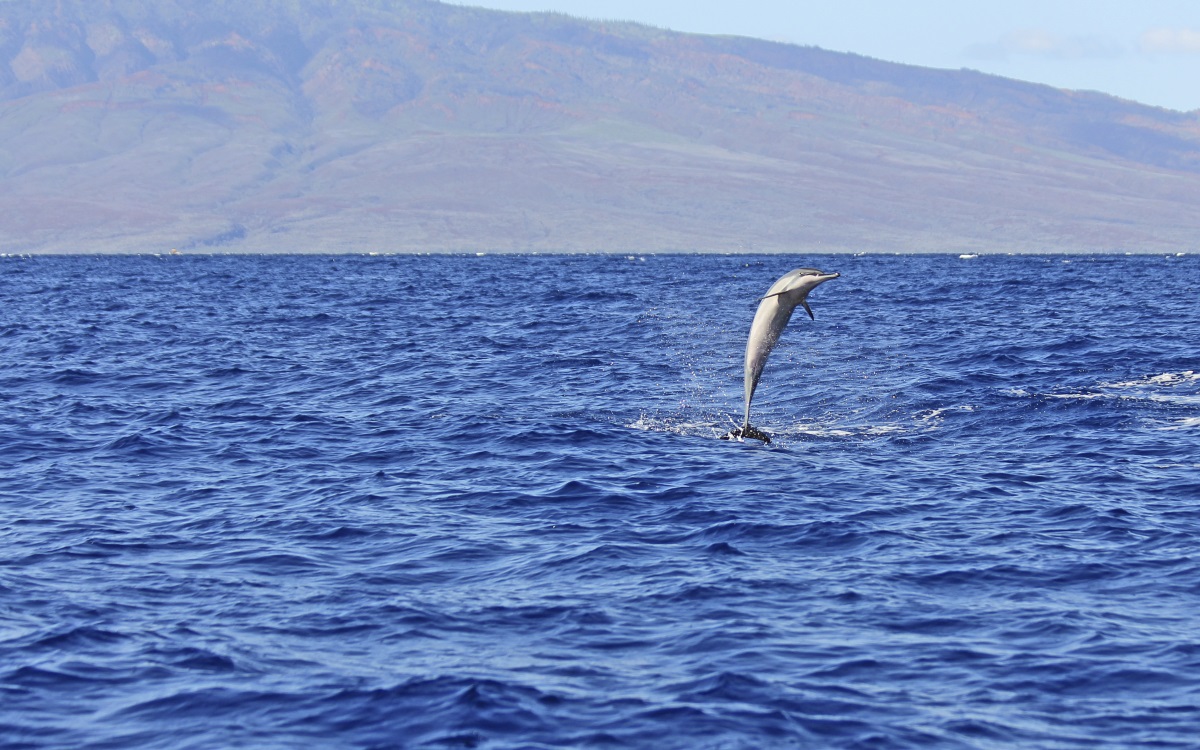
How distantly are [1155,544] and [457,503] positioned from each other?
10.3m

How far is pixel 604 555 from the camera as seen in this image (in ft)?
59.7

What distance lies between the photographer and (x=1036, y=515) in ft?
66.5

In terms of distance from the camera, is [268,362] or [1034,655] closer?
[1034,655]

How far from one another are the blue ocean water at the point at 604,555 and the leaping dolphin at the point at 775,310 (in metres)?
2.08

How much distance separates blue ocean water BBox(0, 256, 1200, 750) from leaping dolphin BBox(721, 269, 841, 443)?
2079 millimetres

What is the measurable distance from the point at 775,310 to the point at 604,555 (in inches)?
221

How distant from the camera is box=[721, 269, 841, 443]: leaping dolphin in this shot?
2105cm

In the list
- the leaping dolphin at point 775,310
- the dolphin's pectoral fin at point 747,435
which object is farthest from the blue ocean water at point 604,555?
the leaping dolphin at point 775,310

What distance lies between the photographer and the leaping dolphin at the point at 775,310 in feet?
69.1

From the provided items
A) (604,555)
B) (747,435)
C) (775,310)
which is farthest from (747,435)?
(604,555)

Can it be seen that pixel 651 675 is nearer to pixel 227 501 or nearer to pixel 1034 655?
pixel 1034 655

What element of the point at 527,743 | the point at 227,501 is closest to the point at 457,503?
the point at 227,501

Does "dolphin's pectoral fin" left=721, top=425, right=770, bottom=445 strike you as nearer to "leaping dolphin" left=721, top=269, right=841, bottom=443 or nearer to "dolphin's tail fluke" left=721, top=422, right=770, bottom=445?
"dolphin's tail fluke" left=721, top=422, right=770, bottom=445

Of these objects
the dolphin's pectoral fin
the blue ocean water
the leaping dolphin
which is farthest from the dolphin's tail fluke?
the leaping dolphin
